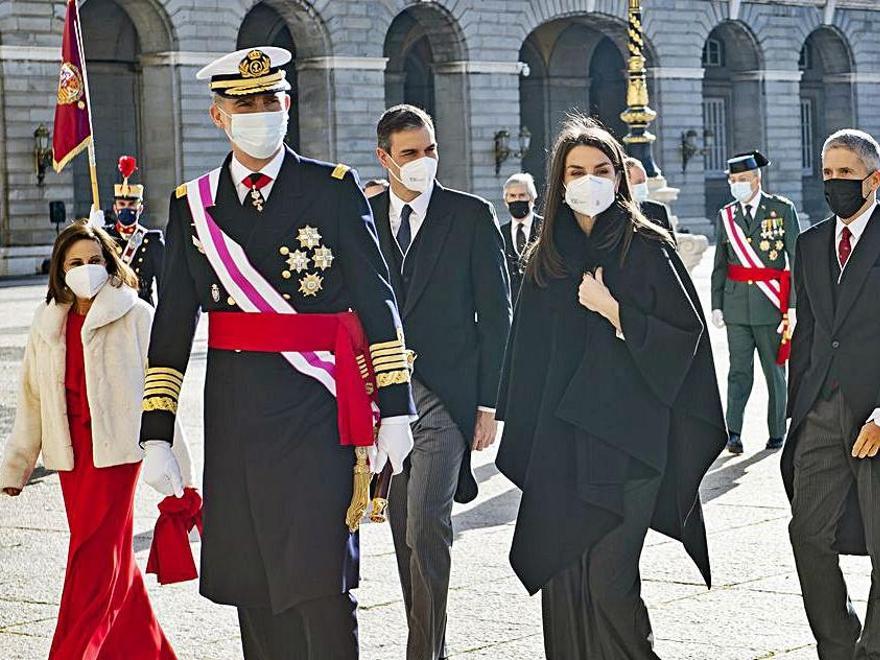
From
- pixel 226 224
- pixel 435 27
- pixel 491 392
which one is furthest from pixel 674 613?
pixel 435 27

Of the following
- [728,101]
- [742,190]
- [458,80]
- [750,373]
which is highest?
[728,101]

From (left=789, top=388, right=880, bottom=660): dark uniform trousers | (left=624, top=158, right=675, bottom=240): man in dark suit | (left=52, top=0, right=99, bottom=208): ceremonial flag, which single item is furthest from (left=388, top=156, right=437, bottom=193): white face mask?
(left=52, top=0, right=99, bottom=208): ceremonial flag

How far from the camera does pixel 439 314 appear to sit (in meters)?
6.39

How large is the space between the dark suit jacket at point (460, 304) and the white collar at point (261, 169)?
1.34 meters

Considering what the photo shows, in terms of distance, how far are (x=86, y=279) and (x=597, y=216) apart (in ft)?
6.20

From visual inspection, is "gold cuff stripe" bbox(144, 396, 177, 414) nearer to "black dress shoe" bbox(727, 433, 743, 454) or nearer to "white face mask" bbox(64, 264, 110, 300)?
"white face mask" bbox(64, 264, 110, 300)

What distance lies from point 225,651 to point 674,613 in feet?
5.55

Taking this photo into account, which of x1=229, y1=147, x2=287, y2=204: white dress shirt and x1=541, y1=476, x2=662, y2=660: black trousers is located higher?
x1=229, y1=147, x2=287, y2=204: white dress shirt

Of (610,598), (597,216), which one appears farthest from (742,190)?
(610,598)

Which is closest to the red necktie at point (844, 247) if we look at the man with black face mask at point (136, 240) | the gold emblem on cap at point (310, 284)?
the gold emblem on cap at point (310, 284)

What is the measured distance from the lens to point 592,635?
17.2 ft

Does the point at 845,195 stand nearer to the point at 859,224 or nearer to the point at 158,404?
the point at 859,224

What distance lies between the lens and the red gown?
5961 millimetres

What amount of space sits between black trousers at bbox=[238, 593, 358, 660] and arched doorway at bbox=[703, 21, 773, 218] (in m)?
43.7
